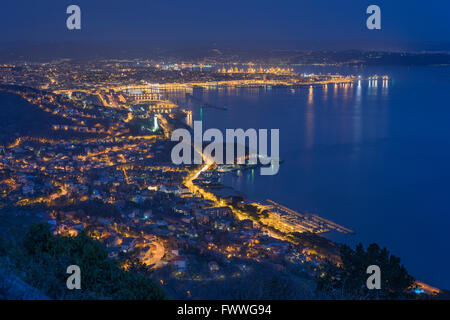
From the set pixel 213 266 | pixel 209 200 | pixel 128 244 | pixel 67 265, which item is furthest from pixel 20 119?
pixel 67 265

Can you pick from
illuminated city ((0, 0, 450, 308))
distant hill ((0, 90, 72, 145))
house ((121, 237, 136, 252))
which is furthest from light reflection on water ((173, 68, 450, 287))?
distant hill ((0, 90, 72, 145))

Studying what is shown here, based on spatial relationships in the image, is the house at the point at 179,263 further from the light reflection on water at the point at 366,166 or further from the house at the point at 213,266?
the light reflection on water at the point at 366,166

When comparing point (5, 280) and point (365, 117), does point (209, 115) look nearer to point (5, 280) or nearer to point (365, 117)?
point (365, 117)
